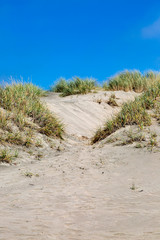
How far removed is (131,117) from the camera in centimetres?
613

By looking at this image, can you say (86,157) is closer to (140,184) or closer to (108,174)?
(108,174)

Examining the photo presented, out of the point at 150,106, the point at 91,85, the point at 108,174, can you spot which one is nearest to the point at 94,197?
the point at 108,174

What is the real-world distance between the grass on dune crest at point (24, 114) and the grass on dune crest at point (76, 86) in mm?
4464

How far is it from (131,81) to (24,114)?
7.16 m

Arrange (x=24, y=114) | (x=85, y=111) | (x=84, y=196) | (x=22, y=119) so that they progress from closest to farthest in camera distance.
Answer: (x=84, y=196) < (x=22, y=119) < (x=24, y=114) < (x=85, y=111)

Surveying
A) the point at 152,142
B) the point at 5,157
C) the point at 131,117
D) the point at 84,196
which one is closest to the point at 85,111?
the point at 131,117

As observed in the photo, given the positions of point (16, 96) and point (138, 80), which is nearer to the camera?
point (16, 96)

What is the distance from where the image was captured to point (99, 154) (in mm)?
4957

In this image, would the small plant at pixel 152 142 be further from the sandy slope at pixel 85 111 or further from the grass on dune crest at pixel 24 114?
the sandy slope at pixel 85 111

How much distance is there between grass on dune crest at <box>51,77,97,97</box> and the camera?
38.9 feet

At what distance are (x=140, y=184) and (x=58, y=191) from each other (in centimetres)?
102

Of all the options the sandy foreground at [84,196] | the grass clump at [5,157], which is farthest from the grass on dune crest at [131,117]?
the grass clump at [5,157]

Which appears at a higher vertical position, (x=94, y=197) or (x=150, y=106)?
(x=150, y=106)

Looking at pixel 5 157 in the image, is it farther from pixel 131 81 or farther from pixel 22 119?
pixel 131 81
